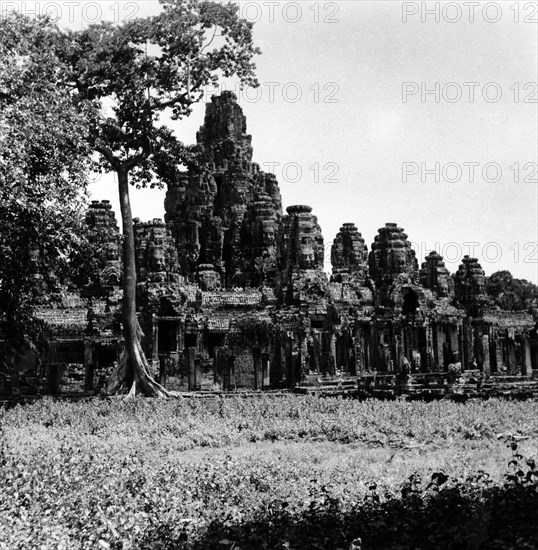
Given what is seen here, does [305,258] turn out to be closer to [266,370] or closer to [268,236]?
[266,370]

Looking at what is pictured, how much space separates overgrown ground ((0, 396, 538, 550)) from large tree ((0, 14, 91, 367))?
11.9 ft

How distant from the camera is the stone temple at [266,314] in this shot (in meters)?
30.0

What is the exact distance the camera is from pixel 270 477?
9.66 metres

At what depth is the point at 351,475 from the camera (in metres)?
9.86

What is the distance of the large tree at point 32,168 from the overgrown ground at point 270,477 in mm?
3616

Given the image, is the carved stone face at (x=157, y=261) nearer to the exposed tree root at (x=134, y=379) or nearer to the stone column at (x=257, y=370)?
the stone column at (x=257, y=370)

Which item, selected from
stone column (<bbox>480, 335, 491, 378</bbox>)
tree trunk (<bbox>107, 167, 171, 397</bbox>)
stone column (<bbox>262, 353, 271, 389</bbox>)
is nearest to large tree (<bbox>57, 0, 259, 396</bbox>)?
tree trunk (<bbox>107, 167, 171, 397</bbox>)

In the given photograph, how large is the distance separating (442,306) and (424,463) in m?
32.8

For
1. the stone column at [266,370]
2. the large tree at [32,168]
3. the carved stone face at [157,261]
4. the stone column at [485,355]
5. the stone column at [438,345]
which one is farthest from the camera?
the stone column at [438,345]

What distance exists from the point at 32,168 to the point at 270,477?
35.7 ft

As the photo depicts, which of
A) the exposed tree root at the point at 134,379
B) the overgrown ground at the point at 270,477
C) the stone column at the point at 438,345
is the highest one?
the stone column at the point at 438,345

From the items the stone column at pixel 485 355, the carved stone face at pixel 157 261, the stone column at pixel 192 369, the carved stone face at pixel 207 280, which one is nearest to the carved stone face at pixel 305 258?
the carved stone face at pixel 157 261

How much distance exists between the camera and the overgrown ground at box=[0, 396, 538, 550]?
22.2ft

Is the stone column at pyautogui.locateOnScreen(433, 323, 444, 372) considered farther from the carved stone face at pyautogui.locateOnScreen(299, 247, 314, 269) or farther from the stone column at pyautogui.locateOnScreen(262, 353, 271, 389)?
the stone column at pyautogui.locateOnScreen(262, 353, 271, 389)
